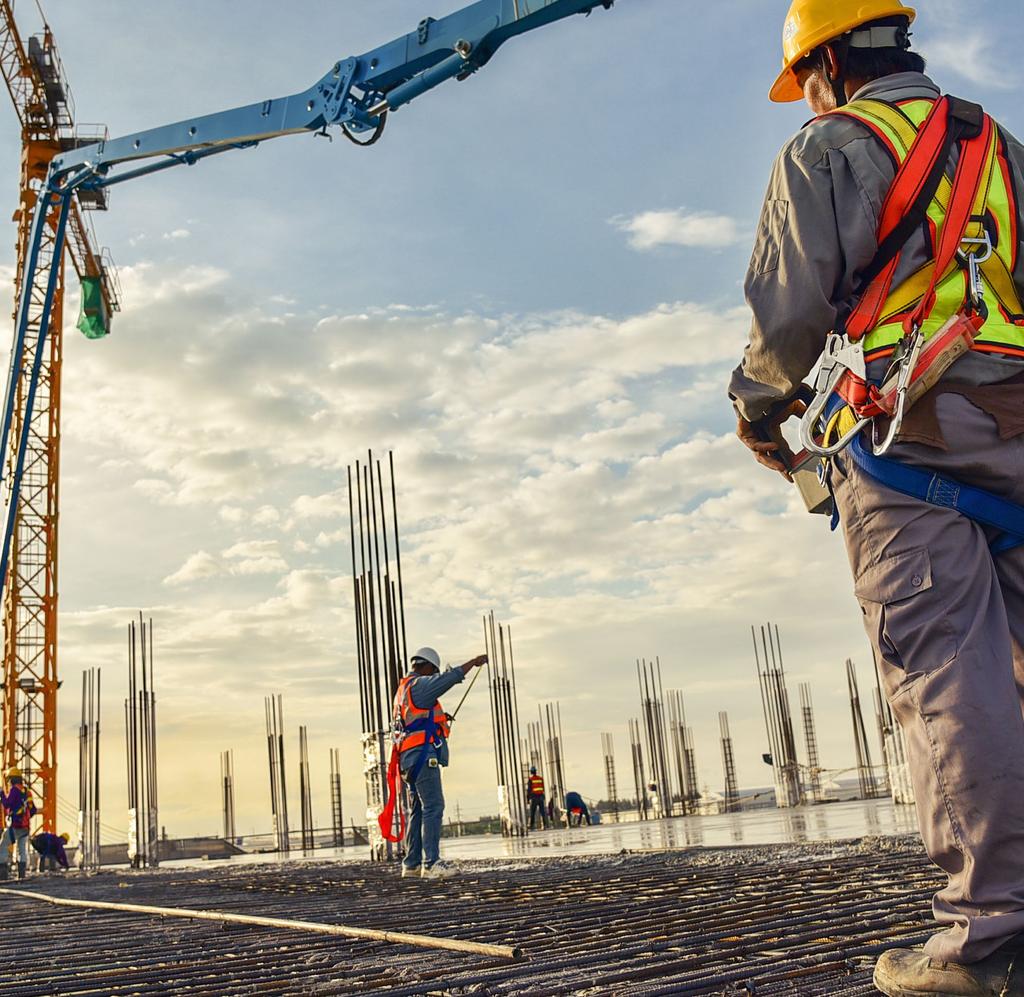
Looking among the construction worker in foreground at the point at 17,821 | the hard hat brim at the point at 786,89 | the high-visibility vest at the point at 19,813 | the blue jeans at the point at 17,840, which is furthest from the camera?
the high-visibility vest at the point at 19,813

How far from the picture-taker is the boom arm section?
1030 centimetres

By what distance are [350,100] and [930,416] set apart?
36.2ft

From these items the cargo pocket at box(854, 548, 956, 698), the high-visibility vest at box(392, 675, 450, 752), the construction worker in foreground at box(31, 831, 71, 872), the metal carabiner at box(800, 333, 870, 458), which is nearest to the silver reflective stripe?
Answer: the metal carabiner at box(800, 333, 870, 458)

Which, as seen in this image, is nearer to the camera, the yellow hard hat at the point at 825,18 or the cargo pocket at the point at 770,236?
the cargo pocket at the point at 770,236

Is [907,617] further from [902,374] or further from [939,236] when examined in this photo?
[939,236]

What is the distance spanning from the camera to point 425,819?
24.8 ft

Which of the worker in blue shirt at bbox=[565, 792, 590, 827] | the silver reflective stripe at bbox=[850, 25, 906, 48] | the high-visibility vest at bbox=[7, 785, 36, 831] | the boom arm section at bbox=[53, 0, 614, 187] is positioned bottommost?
the worker in blue shirt at bbox=[565, 792, 590, 827]

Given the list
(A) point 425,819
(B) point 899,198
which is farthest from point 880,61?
(A) point 425,819

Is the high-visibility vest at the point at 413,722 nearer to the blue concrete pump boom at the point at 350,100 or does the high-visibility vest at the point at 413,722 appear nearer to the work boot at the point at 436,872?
the work boot at the point at 436,872

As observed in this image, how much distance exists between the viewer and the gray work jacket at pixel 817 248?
1977mm

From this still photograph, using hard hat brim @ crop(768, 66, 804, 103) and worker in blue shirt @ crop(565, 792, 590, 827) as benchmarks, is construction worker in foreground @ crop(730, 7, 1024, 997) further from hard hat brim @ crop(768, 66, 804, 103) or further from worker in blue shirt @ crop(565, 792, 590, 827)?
worker in blue shirt @ crop(565, 792, 590, 827)

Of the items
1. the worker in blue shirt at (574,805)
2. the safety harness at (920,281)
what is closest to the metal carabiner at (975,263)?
the safety harness at (920,281)

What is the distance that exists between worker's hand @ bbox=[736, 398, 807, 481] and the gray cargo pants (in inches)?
10.4

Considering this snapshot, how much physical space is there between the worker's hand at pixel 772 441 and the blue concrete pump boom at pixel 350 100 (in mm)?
8525
